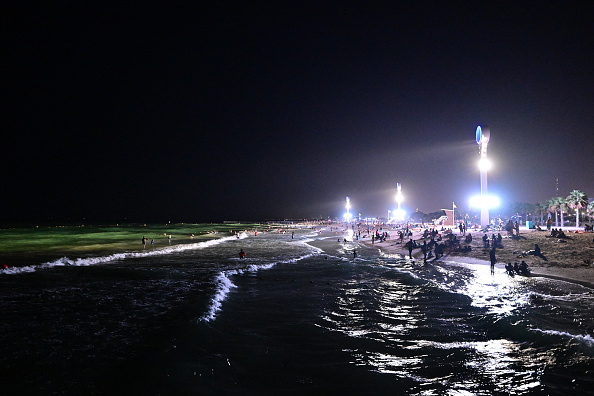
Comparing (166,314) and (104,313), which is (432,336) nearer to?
(166,314)

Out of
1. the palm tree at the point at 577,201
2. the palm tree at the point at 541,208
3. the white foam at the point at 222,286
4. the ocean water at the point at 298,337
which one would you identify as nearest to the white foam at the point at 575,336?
the ocean water at the point at 298,337

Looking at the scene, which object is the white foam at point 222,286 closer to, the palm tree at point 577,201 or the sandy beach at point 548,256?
the sandy beach at point 548,256

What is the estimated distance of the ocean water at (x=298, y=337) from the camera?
7.90 meters

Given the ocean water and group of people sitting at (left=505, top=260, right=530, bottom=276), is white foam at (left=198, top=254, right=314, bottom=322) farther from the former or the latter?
group of people sitting at (left=505, top=260, right=530, bottom=276)

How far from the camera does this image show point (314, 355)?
9.55m

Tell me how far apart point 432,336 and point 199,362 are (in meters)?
7.42

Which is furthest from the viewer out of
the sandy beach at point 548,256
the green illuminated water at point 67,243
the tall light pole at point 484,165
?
the tall light pole at point 484,165

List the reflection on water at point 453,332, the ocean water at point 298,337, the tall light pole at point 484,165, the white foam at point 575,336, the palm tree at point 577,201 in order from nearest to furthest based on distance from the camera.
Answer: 1. the ocean water at point 298,337
2. the reflection on water at point 453,332
3. the white foam at point 575,336
4. the palm tree at point 577,201
5. the tall light pole at point 484,165

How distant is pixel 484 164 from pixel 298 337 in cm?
7113

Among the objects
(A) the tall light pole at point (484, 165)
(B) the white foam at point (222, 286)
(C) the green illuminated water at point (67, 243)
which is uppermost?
(A) the tall light pole at point (484, 165)

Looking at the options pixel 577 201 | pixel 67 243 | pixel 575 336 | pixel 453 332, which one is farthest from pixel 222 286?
pixel 577 201

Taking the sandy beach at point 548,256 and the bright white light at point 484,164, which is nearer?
the sandy beach at point 548,256

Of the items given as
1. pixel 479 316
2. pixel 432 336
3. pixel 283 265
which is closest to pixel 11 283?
pixel 283 265

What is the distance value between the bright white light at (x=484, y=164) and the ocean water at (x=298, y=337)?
182 ft
